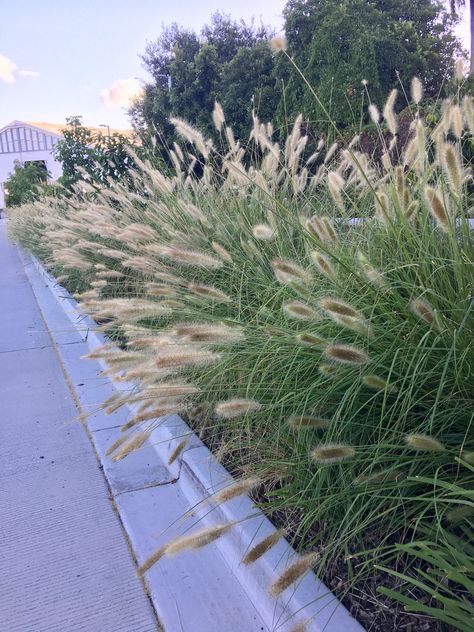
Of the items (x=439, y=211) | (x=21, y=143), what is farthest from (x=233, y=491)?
(x=21, y=143)

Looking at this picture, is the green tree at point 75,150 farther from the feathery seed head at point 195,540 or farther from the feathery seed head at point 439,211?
the feathery seed head at point 195,540

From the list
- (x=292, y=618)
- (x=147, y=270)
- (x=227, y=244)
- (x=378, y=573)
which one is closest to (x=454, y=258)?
(x=378, y=573)

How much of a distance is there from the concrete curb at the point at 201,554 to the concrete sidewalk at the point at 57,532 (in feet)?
0.28

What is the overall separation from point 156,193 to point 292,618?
4334mm

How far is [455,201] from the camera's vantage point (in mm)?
2320

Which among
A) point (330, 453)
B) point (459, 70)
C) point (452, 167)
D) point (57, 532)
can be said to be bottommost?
point (57, 532)

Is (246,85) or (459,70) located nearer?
(459,70)

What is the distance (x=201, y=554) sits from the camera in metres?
2.46

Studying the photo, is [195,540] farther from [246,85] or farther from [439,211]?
[246,85]

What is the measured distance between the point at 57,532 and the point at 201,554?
723 mm

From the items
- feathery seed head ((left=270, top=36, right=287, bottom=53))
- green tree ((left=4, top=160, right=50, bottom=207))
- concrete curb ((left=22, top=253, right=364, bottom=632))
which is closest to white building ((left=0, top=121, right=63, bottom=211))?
green tree ((left=4, top=160, right=50, bottom=207))

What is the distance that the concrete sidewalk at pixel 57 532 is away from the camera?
2.22 m

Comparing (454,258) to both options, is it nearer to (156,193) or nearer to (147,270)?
(147,270)

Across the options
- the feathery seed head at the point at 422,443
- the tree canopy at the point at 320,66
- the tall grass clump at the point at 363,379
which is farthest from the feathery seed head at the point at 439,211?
the tree canopy at the point at 320,66
